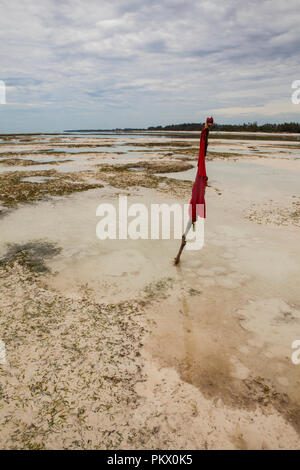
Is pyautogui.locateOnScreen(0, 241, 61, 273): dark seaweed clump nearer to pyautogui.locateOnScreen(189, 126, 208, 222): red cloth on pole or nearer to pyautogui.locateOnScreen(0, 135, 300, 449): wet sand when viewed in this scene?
pyautogui.locateOnScreen(0, 135, 300, 449): wet sand

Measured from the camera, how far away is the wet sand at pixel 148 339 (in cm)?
356

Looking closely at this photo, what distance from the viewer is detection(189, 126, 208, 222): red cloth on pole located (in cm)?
582

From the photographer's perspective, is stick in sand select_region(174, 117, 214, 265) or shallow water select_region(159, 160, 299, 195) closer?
stick in sand select_region(174, 117, 214, 265)

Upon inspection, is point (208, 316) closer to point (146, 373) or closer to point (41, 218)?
point (146, 373)

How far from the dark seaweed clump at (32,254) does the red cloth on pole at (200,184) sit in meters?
4.46

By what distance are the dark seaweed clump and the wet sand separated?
0.11 feet

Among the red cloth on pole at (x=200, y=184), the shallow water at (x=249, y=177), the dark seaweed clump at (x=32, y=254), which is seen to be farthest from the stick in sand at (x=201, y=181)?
the shallow water at (x=249, y=177)

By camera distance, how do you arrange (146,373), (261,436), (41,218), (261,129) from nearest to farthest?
(261,436) < (146,373) < (41,218) < (261,129)

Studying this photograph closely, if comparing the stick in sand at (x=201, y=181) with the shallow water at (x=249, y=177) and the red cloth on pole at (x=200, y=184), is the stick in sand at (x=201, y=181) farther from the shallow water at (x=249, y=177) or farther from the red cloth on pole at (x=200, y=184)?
the shallow water at (x=249, y=177)

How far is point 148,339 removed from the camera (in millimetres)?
5027

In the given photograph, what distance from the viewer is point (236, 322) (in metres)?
5.51

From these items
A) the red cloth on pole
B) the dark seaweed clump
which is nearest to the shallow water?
the red cloth on pole
